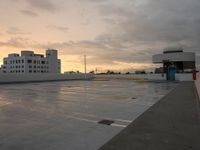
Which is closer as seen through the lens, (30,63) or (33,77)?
(33,77)

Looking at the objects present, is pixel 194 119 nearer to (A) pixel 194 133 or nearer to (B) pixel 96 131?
(A) pixel 194 133

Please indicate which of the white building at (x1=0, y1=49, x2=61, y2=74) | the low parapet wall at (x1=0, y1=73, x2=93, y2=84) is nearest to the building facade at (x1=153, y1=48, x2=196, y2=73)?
the low parapet wall at (x1=0, y1=73, x2=93, y2=84)

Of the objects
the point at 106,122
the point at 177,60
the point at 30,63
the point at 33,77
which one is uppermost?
the point at 30,63

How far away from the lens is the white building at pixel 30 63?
324 feet

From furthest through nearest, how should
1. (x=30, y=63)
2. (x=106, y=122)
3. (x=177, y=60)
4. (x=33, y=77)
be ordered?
(x=30, y=63)
(x=33, y=77)
(x=177, y=60)
(x=106, y=122)

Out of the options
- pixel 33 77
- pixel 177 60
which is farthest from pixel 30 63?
pixel 177 60

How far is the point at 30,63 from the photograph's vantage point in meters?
99.8

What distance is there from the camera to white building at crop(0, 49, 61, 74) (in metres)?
98.8

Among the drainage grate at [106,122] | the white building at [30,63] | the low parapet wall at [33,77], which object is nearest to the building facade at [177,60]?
the low parapet wall at [33,77]

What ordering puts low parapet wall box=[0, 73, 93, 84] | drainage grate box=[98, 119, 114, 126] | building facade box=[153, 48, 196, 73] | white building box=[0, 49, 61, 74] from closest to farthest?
drainage grate box=[98, 119, 114, 126] < low parapet wall box=[0, 73, 93, 84] < building facade box=[153, 48, 196, 73] < white building box=[0, 49, 61, 74]

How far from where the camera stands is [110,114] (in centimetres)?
791

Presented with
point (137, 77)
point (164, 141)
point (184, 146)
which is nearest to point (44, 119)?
point (164, 141)

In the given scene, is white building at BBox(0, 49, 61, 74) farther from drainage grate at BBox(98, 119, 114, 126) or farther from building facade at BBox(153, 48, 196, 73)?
drainage grate at BBox(98, 119, 114, 126)

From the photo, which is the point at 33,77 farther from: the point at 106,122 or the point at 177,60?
the point at 106,122
